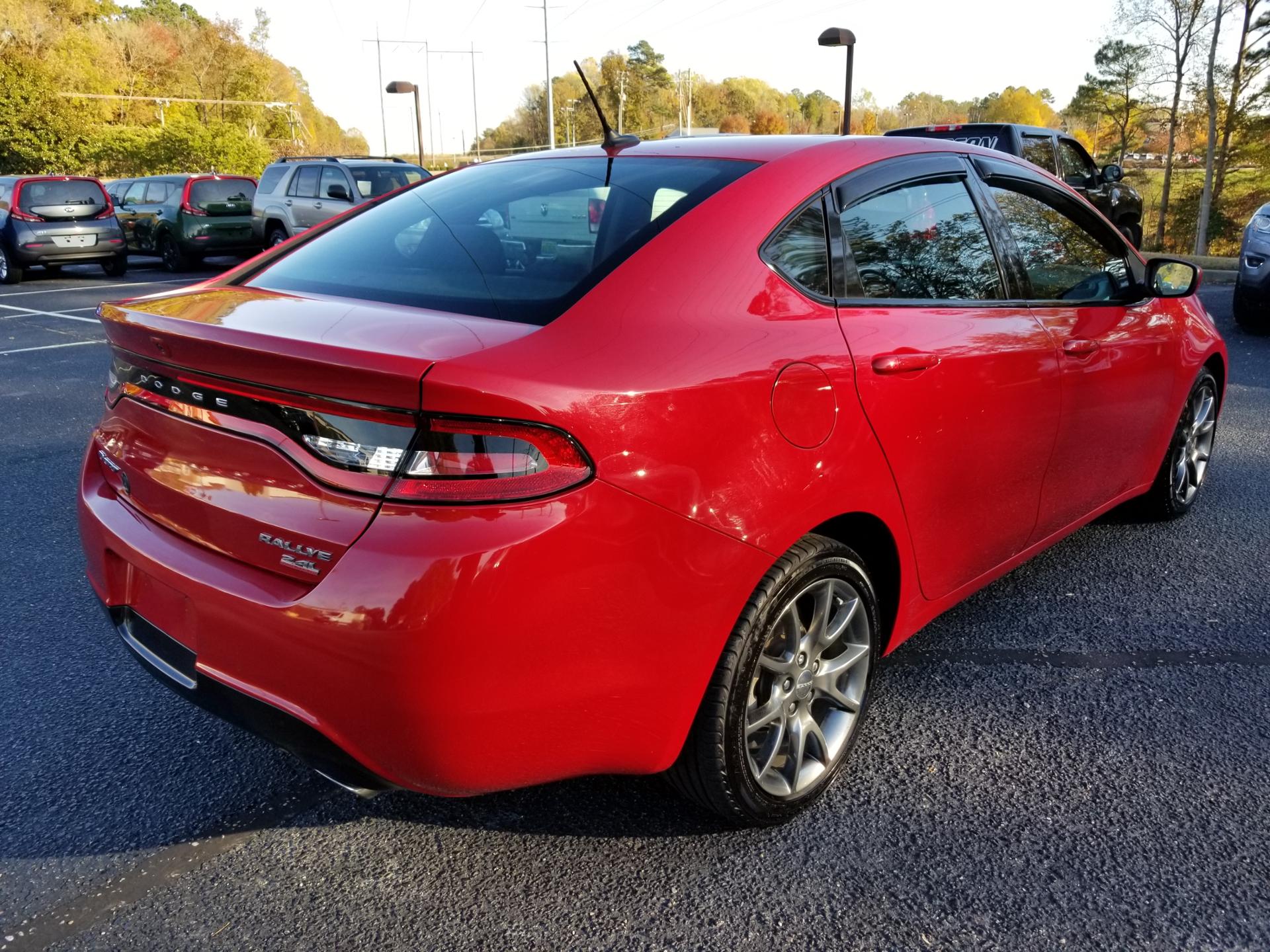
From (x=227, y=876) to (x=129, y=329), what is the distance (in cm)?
125

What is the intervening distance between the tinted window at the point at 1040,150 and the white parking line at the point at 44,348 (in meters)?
10.0

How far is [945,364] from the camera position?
2.57 m

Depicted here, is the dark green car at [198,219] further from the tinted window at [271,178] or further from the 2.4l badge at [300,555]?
the 2.4l badge at [300,555]

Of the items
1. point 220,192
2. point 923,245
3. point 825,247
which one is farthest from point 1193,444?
point 220,192

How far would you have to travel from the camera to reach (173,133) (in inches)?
1577

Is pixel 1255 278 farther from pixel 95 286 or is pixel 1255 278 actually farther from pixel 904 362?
pixel 95 286

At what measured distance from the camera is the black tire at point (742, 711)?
210 centimetres

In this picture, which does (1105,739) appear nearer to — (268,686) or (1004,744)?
(1004,744)

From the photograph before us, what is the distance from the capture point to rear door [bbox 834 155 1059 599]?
2445 mm

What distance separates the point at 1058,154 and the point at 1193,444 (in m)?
8.63

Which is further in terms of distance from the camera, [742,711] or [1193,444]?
[1193,444]

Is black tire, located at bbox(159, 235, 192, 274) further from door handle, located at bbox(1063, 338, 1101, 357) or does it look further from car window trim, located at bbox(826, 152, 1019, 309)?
door handle, located at bbox(1063, 338, 1101, 357)

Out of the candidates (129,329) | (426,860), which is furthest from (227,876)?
(129,329)

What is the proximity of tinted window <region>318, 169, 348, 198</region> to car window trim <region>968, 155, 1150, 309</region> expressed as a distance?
13394 millimetres
